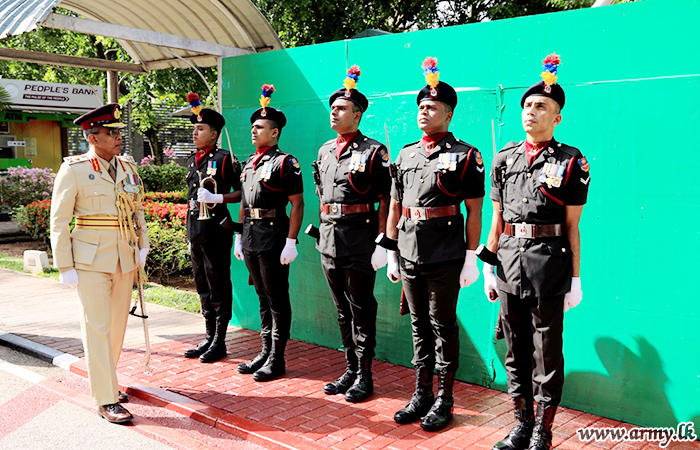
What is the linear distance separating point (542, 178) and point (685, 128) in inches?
40.9

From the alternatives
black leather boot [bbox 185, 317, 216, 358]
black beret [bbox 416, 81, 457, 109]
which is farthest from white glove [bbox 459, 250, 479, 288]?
black leather boot [bbox 185, 317, 216, 358]

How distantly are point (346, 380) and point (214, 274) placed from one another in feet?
5.46

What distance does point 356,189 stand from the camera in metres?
4.87

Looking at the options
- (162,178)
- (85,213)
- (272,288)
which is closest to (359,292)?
(272,288)

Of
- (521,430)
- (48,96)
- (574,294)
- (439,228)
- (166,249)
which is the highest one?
(48,96)

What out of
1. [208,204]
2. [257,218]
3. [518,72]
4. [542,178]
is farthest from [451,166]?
[208,204]

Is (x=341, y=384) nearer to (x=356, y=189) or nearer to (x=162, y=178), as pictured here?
(x=356, y=189)

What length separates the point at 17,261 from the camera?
11969 millimetres

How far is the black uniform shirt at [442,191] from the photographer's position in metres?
4.30

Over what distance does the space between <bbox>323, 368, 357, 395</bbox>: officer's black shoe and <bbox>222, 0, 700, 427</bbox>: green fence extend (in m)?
0.93

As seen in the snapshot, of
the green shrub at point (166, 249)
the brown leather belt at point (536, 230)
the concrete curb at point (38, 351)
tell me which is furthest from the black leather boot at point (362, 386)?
the green shrub at point (166, 249)

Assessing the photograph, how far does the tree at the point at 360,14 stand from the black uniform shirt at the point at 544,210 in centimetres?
1105

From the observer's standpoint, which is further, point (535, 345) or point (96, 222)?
point (96, 222)

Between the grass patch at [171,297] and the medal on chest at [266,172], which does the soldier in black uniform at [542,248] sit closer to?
the medal on chest at [266,172]
